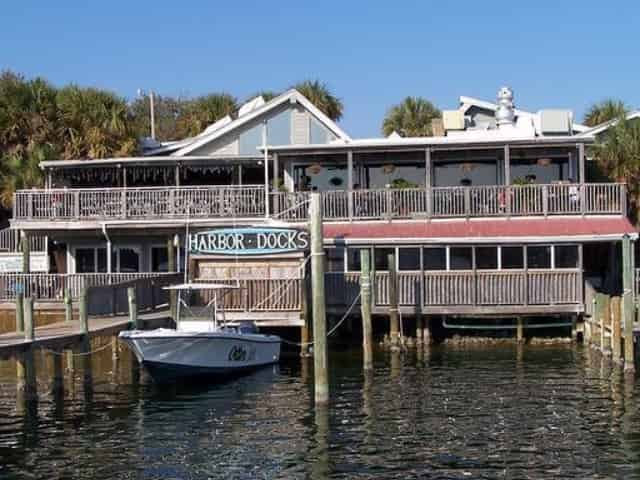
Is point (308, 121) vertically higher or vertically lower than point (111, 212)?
higher

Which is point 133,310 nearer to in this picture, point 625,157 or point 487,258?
point 487,258

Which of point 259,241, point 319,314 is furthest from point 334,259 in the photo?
point 319,314

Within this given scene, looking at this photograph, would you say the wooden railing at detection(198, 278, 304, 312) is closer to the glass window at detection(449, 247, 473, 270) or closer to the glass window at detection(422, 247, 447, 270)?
the glass window at detection(422, 247, 447, 270)

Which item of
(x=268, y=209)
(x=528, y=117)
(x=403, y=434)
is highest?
(x=528, y=117)

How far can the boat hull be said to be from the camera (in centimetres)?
2667

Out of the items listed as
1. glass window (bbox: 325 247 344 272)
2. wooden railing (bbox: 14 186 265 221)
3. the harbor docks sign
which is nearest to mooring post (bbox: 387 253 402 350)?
the harbor docks sign

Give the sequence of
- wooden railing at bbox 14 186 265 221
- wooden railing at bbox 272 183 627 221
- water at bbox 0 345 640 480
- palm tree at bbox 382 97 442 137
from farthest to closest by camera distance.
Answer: palm tree at bbox 382 97 442 137, wooden railing at bbox 14 186 265 221, wooden railing at bbox 272 183 627 221, water at bbox 0 345 640 480

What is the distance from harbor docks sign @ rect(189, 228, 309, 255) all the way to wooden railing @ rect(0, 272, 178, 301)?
474cm

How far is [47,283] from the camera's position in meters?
35.1

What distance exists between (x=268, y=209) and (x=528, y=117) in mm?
11357

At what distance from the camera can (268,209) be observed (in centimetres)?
3619

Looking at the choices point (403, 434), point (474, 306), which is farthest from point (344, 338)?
point (403, 434)

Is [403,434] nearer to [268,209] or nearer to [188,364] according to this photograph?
[188,364]

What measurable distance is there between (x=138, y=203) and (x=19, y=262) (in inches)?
209
